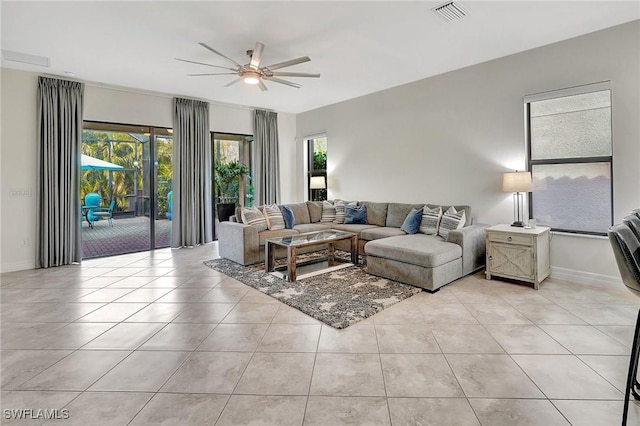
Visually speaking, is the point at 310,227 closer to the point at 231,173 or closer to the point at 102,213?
the point at 231,173

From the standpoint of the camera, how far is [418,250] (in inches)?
145

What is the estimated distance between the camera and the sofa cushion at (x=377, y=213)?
564 centimetres

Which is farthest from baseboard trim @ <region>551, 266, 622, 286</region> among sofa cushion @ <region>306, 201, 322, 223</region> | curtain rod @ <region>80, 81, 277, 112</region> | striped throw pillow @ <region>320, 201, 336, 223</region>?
curtain rod @ <region>80, 81, 277, 112</region>

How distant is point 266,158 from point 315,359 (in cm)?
581

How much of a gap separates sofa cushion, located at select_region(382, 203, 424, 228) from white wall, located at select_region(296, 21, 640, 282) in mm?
330

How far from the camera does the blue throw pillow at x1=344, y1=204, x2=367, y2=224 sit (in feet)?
19.0

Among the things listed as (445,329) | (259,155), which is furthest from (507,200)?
(259,155)

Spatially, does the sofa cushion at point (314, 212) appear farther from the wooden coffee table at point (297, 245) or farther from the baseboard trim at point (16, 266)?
the baseboard trim at point (16, 266)

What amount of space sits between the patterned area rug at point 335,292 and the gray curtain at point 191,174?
212 centimetres

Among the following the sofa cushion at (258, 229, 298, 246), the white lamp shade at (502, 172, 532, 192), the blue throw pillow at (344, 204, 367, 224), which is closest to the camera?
the white lamp shade at (502, 172, 532, 192)

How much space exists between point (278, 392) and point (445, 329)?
5.01 feet

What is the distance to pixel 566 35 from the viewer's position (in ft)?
12.2

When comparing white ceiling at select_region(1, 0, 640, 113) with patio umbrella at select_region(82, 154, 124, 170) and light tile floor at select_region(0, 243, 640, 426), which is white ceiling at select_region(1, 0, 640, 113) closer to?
patio umbrella at select_region(82, 154, 124, 170)

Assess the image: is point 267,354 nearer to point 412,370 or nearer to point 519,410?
point 412,370
